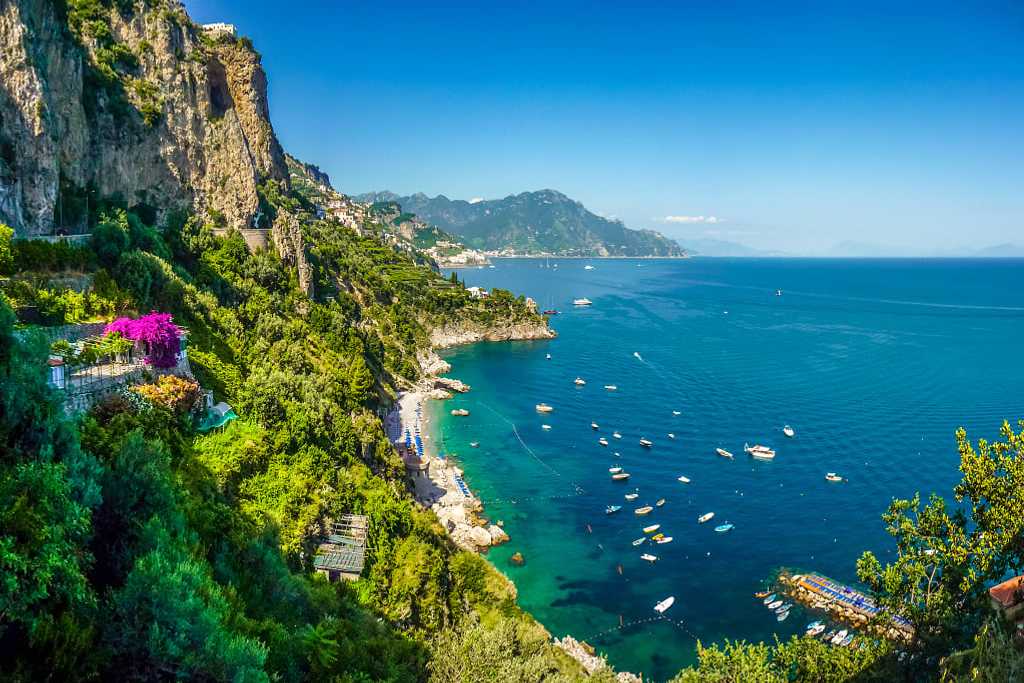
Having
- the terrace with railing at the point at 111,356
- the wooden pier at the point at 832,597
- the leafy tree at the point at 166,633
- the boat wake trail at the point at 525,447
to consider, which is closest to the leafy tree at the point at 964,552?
the wooden pier at the point at 832,597

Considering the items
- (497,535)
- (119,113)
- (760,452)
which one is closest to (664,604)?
(497,535)

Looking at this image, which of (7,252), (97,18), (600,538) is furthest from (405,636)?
(97,18)

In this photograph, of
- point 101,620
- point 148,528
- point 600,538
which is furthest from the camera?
point 600,538

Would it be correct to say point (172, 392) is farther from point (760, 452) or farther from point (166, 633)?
point (760, 452)

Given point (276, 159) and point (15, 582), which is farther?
point (276, 159)

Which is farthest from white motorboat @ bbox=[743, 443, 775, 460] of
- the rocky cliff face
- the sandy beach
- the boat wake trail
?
the rocky cliff face

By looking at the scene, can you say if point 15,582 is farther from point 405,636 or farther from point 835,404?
point 835,404

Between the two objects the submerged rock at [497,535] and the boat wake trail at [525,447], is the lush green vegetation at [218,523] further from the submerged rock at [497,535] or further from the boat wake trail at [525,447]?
the boat wake trail at [525,447]
